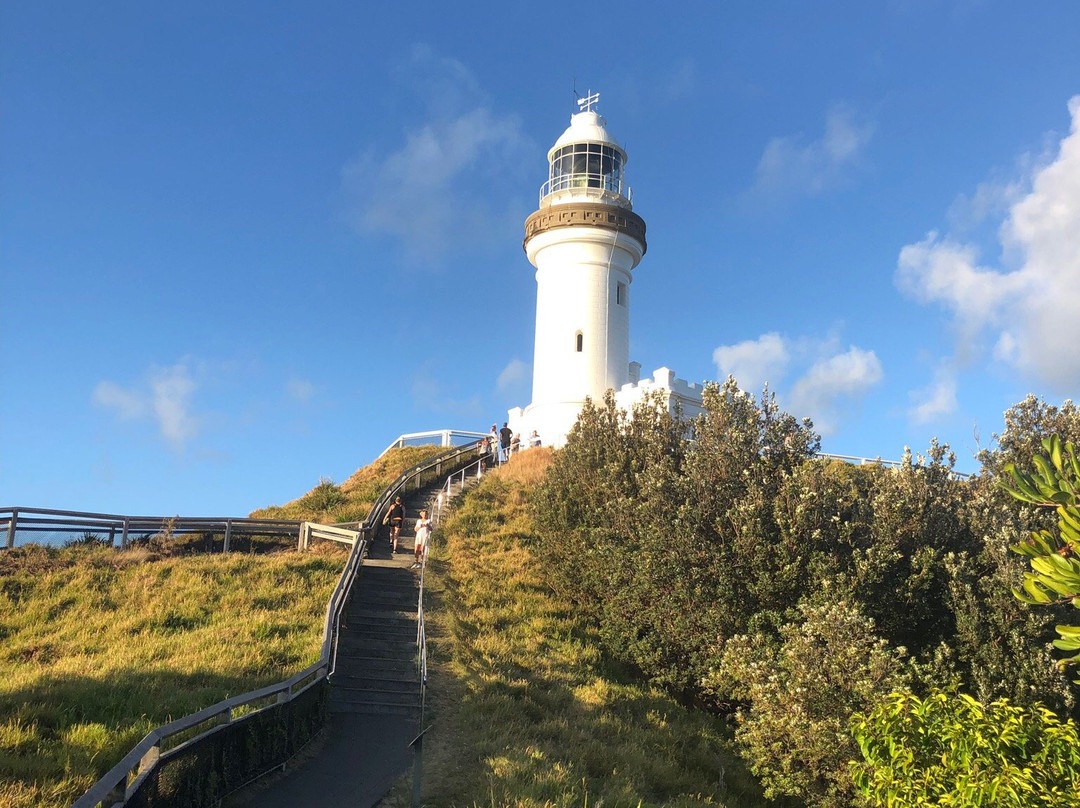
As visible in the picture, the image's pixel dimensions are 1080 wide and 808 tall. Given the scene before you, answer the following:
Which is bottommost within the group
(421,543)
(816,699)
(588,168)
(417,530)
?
(816,699)

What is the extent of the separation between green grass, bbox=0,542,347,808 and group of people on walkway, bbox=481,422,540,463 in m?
12.3

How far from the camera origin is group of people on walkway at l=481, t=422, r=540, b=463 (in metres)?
33.0

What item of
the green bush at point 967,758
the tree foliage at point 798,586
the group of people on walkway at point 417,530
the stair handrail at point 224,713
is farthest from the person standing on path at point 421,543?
the green bush at point 967,758

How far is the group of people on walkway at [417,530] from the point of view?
1938 centimetres

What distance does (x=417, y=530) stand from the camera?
20.2 meters

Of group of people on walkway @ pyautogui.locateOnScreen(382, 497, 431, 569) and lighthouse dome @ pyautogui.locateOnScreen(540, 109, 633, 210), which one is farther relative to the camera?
lighthouse dome @ pyautogui.locateOnScreen(540, 109, 633, 210)

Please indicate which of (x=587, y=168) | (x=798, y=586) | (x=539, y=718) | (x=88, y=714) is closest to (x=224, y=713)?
(x=88, y=714)

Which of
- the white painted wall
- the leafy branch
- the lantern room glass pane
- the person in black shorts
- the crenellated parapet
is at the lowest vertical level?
the leafy branch

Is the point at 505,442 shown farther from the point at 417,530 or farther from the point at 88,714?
the point at 88,714

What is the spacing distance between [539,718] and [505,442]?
20956 millimetres

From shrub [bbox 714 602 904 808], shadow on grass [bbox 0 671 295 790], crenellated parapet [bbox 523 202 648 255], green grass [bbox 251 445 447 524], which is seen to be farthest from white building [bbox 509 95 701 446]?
shadow on grass [bbox 0 671 295 790]

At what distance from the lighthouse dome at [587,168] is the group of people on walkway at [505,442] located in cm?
970

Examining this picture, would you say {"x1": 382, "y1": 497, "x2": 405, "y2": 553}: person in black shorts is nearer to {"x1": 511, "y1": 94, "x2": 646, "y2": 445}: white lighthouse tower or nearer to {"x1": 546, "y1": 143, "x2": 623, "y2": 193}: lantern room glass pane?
{"x1": 511, "y1": 94, "x2": 646, "y2": 445}: white lighthouse tower

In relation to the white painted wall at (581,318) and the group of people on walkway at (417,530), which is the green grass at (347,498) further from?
the white painted wall at (581,318)
